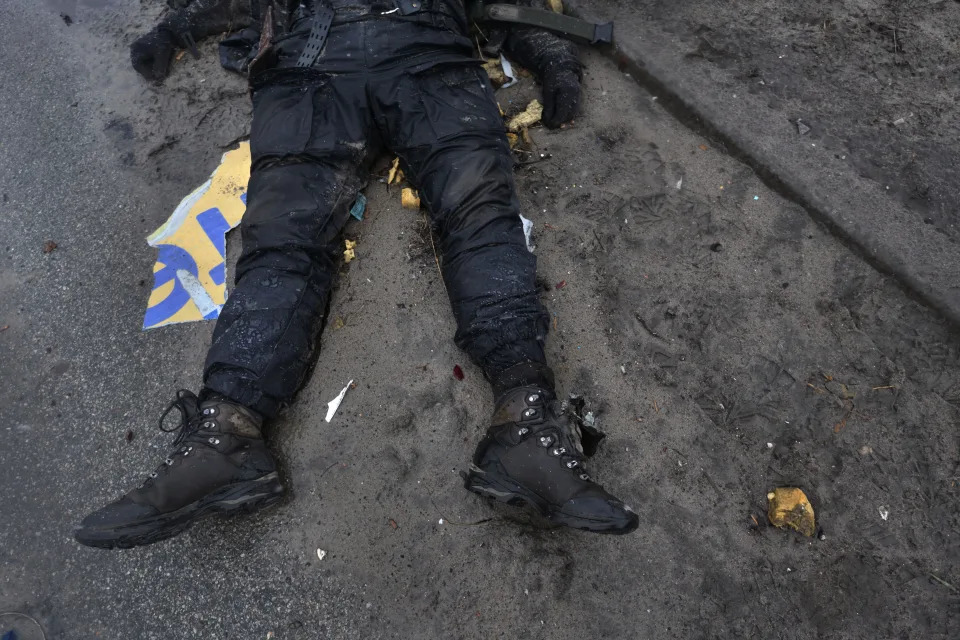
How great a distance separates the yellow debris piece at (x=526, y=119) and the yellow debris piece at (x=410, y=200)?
0.61 m

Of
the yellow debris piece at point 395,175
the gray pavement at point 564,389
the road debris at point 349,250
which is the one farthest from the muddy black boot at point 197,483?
the yellow debris piece at point 395,175

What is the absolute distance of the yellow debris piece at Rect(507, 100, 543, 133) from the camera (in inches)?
109

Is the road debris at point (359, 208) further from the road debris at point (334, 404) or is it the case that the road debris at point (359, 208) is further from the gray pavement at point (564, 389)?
the road debris at point (334, 404)

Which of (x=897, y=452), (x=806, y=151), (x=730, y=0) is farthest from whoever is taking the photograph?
(x=730, y=0)

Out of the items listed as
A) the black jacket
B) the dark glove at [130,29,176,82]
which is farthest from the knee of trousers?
the dark glove at [130,29,176,82]

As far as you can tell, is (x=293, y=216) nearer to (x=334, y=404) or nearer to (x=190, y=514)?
(x=334, y=404)

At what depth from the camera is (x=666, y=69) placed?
9.22ft

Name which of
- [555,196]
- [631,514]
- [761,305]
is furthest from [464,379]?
[761,305]

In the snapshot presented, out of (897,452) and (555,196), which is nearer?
(897,452)

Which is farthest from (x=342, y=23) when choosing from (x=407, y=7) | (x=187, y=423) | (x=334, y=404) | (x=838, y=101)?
(x=838, y=101)

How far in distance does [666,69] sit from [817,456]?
6.27 feet

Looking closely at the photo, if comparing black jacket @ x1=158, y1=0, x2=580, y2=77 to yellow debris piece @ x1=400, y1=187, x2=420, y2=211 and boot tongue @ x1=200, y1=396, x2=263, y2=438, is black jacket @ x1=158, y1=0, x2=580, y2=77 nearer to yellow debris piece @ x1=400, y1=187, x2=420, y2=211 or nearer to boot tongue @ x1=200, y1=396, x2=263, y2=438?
yellow debris piece @ x1=400, y1=187, x2=420, y2=211

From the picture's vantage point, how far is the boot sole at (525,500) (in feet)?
5.48

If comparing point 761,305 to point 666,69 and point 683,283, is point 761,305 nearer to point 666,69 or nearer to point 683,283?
point 683,283
